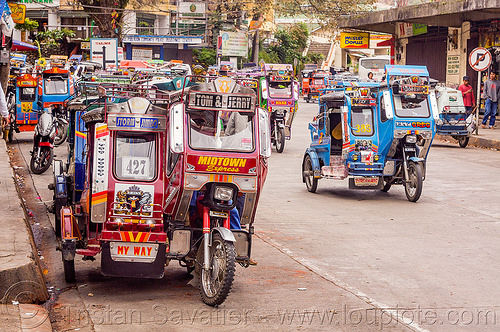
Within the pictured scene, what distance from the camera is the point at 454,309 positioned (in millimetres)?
7184

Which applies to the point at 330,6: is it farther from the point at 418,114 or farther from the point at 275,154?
the point at 418,114

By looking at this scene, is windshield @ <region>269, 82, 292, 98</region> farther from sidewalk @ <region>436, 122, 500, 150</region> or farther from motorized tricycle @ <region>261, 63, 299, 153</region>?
sidewalk @ <region>436, 122, 500, 150</region>

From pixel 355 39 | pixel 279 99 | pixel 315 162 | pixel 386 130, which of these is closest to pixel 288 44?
pixel 355 39

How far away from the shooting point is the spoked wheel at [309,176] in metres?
14.8

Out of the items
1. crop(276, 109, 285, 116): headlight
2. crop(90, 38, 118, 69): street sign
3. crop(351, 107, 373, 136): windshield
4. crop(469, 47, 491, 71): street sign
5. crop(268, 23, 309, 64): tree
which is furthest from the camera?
crop(268, 23, 309, 64): tree

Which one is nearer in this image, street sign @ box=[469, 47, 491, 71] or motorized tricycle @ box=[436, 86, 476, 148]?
motorized tricycle @ box=[436, 86, 476, 148]

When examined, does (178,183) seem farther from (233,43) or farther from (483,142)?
(233,43)

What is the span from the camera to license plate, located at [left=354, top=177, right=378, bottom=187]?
14039mm

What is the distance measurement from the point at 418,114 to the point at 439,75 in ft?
69.7

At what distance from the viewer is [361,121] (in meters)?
14.2

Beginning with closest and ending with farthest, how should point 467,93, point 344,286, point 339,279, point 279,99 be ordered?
point 344,286 < point 339,279 < point 279,99 < point 467,93

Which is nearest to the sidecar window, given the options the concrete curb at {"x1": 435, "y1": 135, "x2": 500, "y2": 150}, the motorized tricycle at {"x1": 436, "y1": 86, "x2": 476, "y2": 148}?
the motorized tricycle at {"x1": 436, "y1": 86, "x2": 476, "y2": 148}

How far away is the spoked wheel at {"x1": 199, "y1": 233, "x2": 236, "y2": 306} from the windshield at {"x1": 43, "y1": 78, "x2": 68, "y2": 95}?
52.2 feet

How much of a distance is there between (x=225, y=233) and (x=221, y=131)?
982 millimetres
